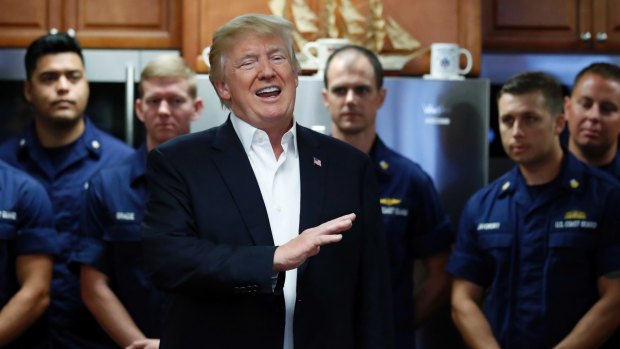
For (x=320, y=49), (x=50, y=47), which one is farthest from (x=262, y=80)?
(x=50, y=47)

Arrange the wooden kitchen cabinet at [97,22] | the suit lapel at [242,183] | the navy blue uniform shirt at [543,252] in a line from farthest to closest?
the wooden kitchen cabinet at [97,22]
the navy blue uniform shirt at [543,252]
the suit lapel at [242,183]

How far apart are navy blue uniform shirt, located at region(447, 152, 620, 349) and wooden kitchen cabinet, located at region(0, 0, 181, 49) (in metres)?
1.57

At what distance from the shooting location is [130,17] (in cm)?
411

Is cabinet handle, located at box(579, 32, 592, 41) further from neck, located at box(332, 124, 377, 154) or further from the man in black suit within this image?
the man in black suit

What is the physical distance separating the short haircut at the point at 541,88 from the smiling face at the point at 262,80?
4.42 feet

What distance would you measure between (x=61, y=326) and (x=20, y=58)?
116 centimetres

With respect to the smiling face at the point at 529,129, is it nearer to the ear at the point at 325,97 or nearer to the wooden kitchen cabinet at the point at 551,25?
the ear at the point at 325,97

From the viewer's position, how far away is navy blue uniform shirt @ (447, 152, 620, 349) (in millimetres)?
2998

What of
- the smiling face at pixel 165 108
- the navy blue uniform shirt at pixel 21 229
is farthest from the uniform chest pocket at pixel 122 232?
the smiling face at pixel 165 108

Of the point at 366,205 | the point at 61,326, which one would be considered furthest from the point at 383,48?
the point at 366,205

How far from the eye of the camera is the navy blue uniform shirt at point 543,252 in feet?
9.84

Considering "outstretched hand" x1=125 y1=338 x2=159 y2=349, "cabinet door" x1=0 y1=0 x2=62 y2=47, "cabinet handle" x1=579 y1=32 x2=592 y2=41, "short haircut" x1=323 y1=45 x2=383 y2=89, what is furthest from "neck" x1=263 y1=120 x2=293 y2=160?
"cabinet handle" x1=579 y1=32 x2=592 y2=41

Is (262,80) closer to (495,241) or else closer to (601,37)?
(495,241)

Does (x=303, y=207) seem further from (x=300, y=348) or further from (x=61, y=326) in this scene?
(x=61, y=326)
